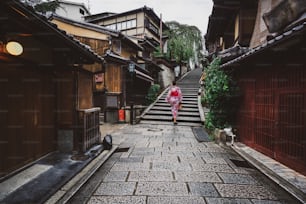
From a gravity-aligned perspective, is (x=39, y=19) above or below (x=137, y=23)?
below

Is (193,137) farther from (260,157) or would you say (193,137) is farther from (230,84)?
(260,157)

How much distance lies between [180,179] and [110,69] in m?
12.5

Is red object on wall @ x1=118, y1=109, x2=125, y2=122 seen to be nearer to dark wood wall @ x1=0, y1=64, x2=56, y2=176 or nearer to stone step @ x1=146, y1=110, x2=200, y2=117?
stone step @ x1=146, y1=110, x2=200, y2=117

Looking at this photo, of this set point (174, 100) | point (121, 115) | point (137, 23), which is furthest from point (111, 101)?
point (137, 23)

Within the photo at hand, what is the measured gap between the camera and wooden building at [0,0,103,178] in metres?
4.63

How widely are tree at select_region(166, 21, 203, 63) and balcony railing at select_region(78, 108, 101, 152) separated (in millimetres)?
23264

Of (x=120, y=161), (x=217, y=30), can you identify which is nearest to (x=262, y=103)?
(x=120, y=161)

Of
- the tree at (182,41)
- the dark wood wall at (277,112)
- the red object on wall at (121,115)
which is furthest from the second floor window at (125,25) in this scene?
the dark wood wall at (277,112)

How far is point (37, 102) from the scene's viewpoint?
651 centimetres

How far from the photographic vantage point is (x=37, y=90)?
21.3 feet

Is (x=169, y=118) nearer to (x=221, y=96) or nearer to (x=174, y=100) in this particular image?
(x=174, y=100)

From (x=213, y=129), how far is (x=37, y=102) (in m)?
7.90

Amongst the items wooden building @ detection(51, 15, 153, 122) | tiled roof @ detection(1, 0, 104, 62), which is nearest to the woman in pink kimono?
wooden building @ detection(51, 15, 153, 122)

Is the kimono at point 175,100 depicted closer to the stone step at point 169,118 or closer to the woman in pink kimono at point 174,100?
the woman in pink kimono at point 174,100
